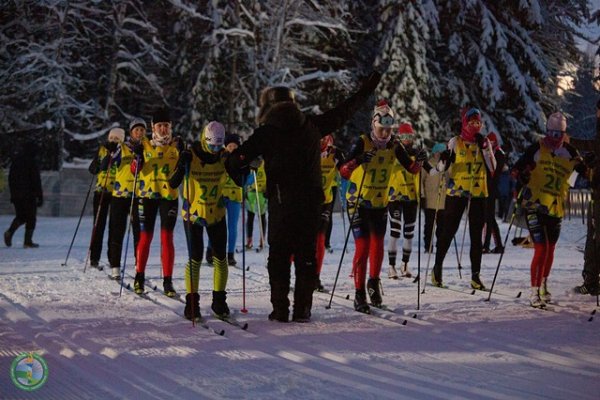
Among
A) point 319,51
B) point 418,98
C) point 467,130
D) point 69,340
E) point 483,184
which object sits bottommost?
point 69,340

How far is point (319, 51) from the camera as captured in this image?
32500 mm

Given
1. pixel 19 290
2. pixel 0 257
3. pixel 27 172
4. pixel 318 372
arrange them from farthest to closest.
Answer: pixel 27 172
pixel 0 257
pixel 19 290
pixel 318 372

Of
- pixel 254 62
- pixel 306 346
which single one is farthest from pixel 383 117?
pixel 254 62

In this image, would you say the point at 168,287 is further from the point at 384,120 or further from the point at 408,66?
the point at 408,66

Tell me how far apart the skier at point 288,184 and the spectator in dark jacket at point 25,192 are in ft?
30.7

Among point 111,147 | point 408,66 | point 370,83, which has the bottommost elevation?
point 111,147

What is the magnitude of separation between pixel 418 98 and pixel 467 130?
20.3m

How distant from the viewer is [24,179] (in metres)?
15.9

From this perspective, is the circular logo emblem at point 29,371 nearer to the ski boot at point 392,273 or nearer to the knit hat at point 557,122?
the knit hat at point 557,122

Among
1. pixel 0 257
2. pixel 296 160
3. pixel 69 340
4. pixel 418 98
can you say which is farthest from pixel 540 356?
pixel 418 98

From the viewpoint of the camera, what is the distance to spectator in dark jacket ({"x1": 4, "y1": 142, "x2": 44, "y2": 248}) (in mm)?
15680

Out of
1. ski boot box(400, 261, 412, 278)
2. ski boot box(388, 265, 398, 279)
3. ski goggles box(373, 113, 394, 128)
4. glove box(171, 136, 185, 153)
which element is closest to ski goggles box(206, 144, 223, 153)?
glove box(171, 136, 185, 153)

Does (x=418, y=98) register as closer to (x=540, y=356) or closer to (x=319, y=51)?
(x=319, y=51)

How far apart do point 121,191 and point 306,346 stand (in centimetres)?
514
